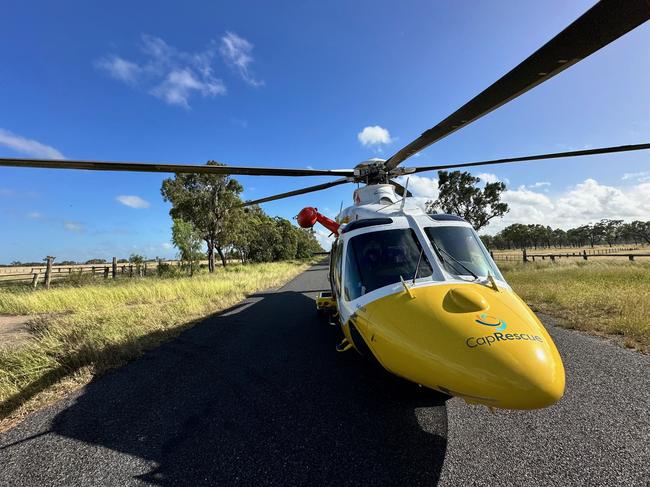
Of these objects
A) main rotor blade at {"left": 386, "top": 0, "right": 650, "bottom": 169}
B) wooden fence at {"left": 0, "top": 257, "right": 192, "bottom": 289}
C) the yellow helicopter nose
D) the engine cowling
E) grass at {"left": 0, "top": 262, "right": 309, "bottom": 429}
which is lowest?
grass at {"left": 0, "top": 262, "right": 309, "bottom": 429}

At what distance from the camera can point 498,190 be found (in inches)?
1277

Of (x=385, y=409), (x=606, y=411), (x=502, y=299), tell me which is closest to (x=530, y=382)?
(x=502, y=299)

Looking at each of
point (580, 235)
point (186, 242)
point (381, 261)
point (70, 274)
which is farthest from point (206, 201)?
point (580, 235)

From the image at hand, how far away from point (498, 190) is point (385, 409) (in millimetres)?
35123

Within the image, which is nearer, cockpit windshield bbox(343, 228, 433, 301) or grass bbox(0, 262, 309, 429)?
cockpit windshield bbox(343, 228, 433, 301)

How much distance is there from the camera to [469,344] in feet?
7.11

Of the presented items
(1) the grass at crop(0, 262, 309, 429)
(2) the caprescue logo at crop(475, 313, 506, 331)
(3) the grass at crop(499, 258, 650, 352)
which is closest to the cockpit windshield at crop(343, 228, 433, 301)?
(2) the caprescue logo at crop(475, 313, 506, 331)

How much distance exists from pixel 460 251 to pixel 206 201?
27956 mm

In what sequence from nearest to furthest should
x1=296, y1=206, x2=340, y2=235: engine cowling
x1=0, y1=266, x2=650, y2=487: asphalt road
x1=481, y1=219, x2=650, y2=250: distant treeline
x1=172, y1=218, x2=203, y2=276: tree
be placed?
x1=0, y1=266, x2=650, y2=487: asphalt road
x1=296, y1=206, x2=340, y2=235: engine cowling
x1=172, y1=218, x2=203, y2=276: tree
x1=481, y1=219, x2=650, y2=250: distant treeline

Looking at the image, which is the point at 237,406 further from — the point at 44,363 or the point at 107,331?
the point at 107,331

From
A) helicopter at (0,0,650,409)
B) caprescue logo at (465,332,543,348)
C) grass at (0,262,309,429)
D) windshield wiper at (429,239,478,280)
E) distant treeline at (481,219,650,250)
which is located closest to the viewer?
helicopter at (0,0,650,409)

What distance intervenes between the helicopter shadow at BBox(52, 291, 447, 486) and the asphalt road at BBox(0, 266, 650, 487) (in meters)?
0.01

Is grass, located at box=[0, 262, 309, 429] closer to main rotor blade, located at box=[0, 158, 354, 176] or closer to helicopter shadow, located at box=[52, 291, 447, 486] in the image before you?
helicopter shadow, located at box=[52, 291, 447, 486]

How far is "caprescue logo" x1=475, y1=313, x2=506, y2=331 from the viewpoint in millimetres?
2294
